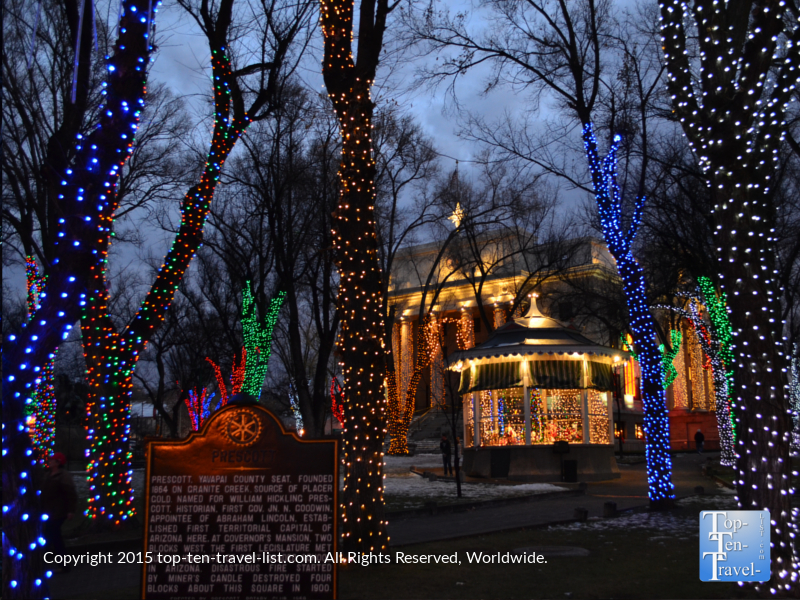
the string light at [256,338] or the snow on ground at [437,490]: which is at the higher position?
the string light at [256,338]

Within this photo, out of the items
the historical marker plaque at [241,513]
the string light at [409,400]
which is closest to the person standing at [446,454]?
the string light at [409,400]

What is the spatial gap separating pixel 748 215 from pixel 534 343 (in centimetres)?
1610

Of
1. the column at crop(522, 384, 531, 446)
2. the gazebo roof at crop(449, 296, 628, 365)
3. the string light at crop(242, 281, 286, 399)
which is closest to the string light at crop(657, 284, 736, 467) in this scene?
the gazebo roof at crop(449, 296, 628, 365)

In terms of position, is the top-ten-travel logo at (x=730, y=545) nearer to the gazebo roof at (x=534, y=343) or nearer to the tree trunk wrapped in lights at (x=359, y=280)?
the tree trunk wrapped in lights at (x=359, y=280)

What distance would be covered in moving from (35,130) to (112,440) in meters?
7.22

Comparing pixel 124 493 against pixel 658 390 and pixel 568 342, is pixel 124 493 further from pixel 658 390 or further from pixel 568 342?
pixel 568 342

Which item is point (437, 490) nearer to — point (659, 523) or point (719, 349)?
point (659, 523)

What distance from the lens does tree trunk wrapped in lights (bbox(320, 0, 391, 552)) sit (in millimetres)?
9289

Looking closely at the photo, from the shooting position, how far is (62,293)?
7.14 meters

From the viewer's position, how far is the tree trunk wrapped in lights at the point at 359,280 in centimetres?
929

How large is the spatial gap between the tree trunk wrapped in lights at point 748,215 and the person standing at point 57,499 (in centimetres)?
864

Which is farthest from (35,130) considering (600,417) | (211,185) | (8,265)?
(600,417)

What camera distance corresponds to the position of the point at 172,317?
38.1 m

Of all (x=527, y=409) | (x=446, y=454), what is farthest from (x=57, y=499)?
(x=446, y=454)
